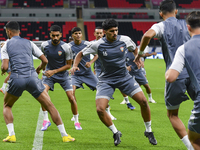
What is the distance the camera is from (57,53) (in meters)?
6.43

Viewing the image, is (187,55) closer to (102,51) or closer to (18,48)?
(102,51)

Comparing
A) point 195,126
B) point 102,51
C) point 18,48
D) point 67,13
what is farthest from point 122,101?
point 67,13

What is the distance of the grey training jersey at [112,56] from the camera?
17.2 ft

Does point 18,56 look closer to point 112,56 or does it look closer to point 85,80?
point 112,56

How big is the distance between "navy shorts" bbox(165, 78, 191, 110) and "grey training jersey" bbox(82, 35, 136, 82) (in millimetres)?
1297

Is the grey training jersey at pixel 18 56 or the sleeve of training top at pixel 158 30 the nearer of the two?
the sleeve of training top at pixel 158 30

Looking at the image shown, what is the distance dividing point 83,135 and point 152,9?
4258 cm

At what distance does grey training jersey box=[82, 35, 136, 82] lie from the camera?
5.25 m

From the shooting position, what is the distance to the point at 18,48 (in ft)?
16.4

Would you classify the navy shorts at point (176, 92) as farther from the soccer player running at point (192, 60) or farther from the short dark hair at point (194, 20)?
the short dark hair at point (194, 20)

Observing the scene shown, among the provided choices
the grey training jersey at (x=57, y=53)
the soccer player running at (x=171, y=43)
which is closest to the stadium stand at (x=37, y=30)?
the grey training jersey at (x=57, y=53)

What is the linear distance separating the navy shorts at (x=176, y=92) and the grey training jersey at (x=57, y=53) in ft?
9.07

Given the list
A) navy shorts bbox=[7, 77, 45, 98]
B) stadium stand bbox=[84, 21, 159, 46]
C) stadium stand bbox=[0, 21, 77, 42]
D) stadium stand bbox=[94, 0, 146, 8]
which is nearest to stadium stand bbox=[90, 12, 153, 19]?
stadium stand bbox=[84, 21, 159, 46]

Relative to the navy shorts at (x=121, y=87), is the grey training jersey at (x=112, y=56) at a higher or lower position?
higher
